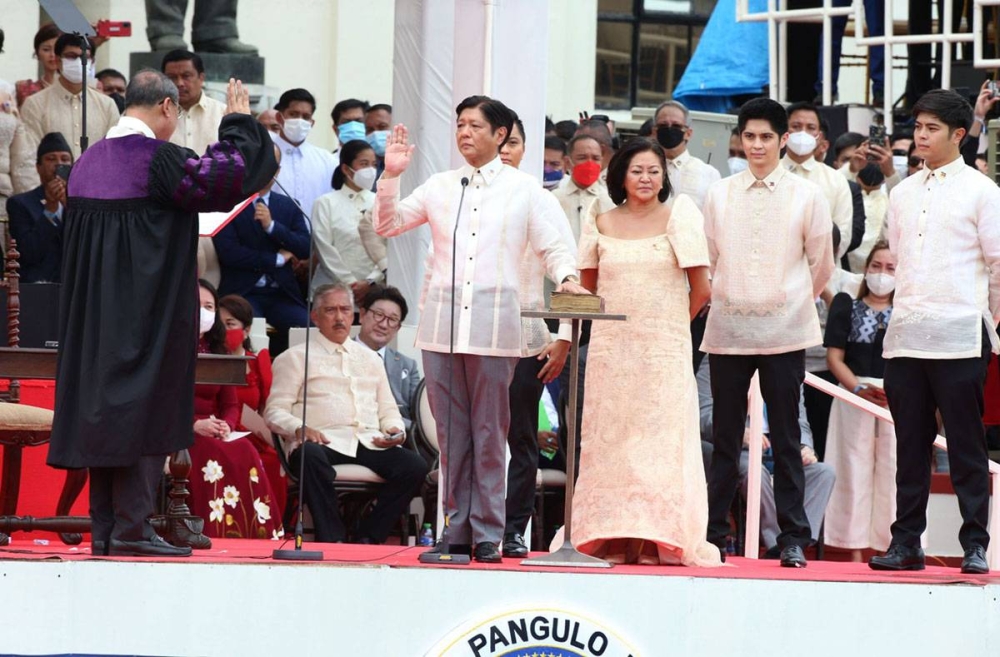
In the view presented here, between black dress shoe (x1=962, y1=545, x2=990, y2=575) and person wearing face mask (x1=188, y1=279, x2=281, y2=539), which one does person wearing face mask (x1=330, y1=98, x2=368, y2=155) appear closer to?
person wearing face mask (x1=188, y1=279, x2=281, y2=539)

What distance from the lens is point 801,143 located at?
9930mm

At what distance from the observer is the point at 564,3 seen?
15.6 m

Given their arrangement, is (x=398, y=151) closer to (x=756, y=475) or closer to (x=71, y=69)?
(x=756, y=475)

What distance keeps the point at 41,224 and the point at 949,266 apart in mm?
4667

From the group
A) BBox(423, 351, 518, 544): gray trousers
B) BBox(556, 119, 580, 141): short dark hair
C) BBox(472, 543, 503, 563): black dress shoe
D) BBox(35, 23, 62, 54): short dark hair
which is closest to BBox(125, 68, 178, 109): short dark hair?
BBox(423, 351, 518, 544): gray trousers

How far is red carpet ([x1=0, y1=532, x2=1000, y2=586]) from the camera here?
6.06 m

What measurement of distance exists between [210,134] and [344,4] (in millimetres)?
5005

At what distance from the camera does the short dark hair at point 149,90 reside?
20.2ft

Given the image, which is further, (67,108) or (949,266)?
(67,108)

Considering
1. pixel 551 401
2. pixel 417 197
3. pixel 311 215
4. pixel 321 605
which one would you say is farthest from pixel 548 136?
pixel 321 605

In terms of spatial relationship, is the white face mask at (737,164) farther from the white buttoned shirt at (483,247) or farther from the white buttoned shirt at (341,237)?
the white buttoned shirt at (483,247)

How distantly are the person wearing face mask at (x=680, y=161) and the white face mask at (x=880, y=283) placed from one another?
951 mm

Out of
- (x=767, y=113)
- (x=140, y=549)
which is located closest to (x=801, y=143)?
(x=767, y=113)

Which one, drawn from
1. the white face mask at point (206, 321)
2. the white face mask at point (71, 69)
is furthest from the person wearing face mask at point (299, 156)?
the white face mask at point (206, 321)
